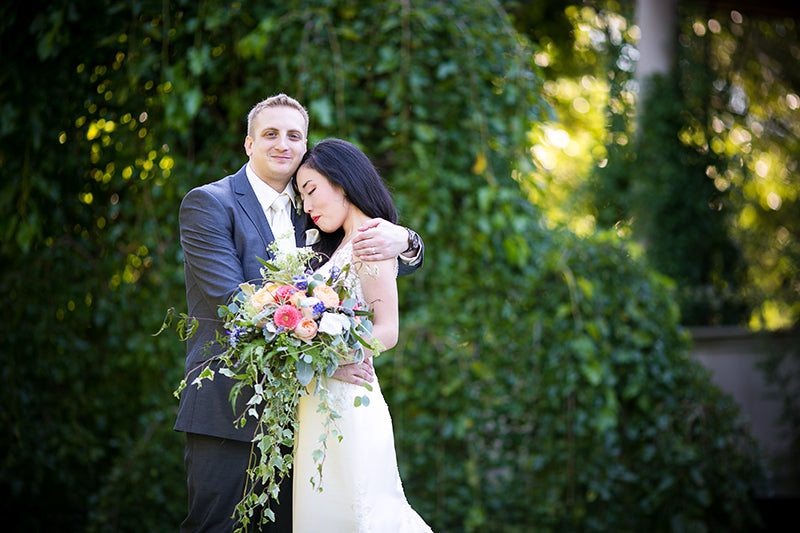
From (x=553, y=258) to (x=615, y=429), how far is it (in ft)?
2.92

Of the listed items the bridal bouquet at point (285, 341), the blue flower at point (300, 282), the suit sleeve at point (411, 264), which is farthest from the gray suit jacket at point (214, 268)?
the suit sleeve at point (411, 264)

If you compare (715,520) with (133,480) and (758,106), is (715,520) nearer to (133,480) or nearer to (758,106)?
(133,480)

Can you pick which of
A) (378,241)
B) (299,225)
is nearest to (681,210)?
(299,225)

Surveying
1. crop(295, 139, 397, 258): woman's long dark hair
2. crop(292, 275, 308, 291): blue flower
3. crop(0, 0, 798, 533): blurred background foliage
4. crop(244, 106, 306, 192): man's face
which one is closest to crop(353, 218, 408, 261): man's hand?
crop(295, 139, 397, 258): woman's long dark hair

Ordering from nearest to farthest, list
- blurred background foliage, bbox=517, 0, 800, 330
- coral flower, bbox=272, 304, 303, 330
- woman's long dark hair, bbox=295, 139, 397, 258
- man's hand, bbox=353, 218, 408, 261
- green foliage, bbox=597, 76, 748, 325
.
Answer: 1. coral flower, bbox=272, 304, 303, 330
2. man's hand, bbox=353, 218, 408, 261
3. woman's long dark hair, bbox=295, 139, 397, 258
4. blurred background foliage, bbox=517, 0, 800, 330
5. green foliage, bbox=597, 76, 748, 325

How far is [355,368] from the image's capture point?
200 centimetres

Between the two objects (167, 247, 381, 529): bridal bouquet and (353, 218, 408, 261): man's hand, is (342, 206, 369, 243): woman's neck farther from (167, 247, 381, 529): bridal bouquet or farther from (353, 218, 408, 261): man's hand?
(167, 247, 381, 529): bridal bouquet

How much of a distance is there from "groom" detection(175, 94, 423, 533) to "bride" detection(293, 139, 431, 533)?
8 centimetres

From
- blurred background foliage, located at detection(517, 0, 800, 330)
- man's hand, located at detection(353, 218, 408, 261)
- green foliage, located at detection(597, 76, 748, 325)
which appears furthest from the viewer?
green foliage, located at detection(597, 76, 748, 325)

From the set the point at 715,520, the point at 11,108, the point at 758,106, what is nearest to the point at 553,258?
the point at 715,520

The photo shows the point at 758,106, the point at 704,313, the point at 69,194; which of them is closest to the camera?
the point at 69,194

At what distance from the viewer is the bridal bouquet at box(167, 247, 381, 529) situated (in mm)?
1776

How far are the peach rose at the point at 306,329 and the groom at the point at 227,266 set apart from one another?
0.26m

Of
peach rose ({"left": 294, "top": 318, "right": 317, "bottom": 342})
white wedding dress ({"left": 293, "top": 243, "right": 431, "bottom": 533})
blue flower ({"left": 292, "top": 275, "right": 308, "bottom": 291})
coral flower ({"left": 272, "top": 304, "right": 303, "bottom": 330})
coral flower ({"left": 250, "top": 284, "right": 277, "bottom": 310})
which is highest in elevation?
blue flower ({"left": 292, "top": 275, "right": 308, "bottom": 291})
